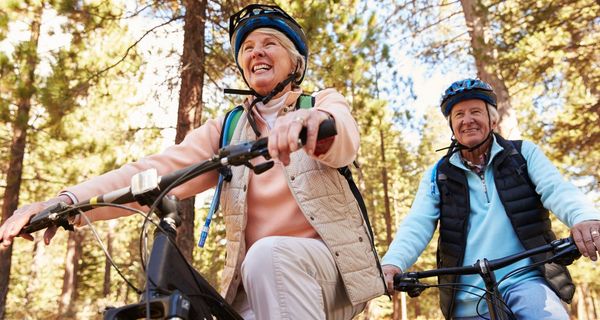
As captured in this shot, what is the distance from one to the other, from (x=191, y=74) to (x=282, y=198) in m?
5.85

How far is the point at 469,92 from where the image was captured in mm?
4031

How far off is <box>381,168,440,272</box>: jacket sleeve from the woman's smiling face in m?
1.48

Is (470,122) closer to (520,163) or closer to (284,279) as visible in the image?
(520,163)

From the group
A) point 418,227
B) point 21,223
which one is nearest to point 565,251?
point 418,227

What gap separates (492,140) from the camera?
3.85 metres

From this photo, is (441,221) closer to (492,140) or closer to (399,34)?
(492,140)

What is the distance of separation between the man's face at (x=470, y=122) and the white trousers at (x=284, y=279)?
2.20 metres

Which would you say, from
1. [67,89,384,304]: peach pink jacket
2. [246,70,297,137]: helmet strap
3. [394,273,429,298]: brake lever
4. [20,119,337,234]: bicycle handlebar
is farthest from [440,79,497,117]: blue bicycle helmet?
[20,119,337,234]: bicycle handlebar

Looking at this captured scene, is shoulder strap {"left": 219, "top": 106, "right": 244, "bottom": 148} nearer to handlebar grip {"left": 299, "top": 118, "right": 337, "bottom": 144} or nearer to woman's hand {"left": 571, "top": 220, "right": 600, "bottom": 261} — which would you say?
handlebar grip {"left": 299, "top": 118, "right": 337, "bottom": 144}

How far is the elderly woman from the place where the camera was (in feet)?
6.35

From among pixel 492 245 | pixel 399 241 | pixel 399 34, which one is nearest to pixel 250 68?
pixel 399 241

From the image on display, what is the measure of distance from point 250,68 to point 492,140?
6.59ft

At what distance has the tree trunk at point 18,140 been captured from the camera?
1022 cm

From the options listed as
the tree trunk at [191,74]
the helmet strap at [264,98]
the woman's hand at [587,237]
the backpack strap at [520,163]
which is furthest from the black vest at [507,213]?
the tree trunk at [191,74]
